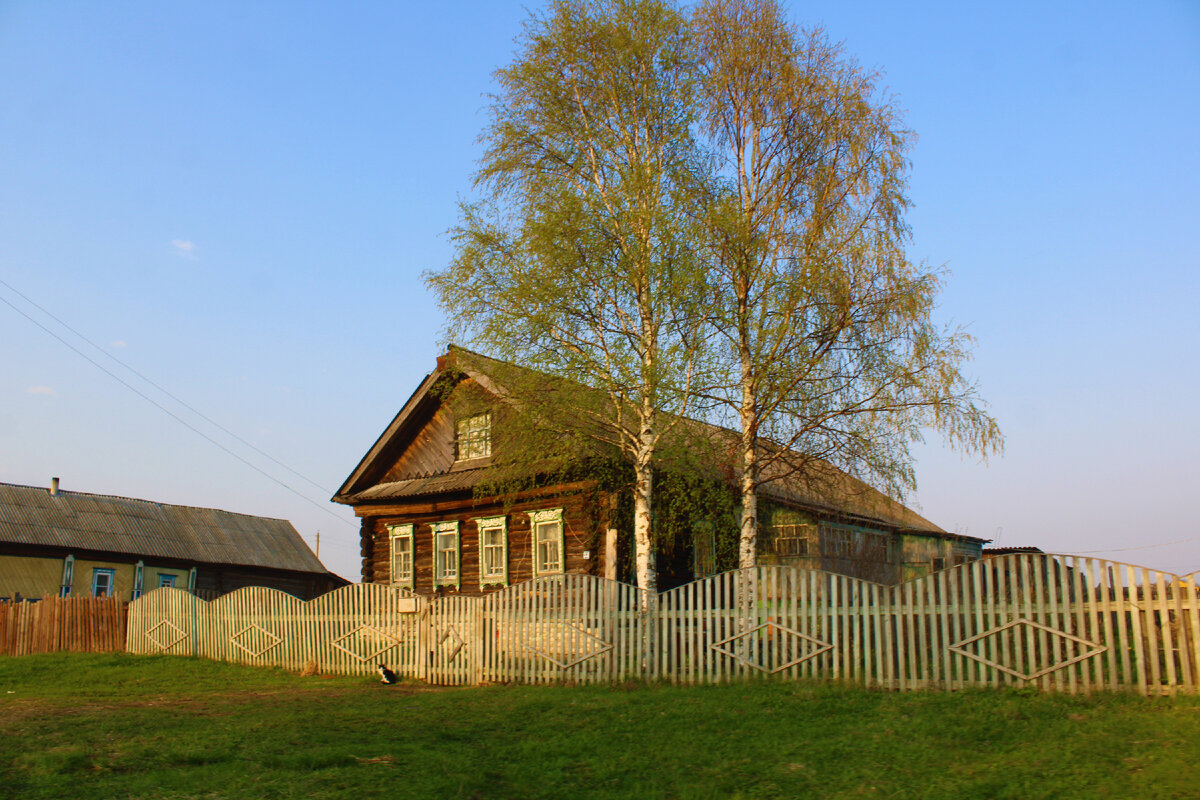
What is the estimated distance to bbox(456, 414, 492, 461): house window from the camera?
20.7 meters

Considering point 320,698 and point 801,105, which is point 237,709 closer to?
point 320,698

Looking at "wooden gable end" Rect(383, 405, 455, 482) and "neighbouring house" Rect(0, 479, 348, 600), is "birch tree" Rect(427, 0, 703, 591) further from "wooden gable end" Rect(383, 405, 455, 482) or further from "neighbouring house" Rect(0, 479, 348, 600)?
"neighbouring house" Rect(0, 479, 348, 600)

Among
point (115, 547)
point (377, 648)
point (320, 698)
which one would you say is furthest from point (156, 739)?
point (115, 547)

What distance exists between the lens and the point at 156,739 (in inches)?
391

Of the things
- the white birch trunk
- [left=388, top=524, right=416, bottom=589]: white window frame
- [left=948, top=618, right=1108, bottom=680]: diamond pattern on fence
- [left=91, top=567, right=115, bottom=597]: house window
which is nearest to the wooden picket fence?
[left=948, top=618, right=1108, bottom=680]: diamond pattern on fence

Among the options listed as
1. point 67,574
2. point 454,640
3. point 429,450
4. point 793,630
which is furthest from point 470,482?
point 67,574

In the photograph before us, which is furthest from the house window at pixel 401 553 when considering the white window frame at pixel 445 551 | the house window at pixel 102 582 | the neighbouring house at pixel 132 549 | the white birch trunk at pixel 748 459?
the house window at pixel 102 582

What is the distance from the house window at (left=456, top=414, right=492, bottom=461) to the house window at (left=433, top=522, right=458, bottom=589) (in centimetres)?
190

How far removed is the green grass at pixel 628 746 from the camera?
781 centimetres

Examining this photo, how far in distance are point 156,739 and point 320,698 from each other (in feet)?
14.8

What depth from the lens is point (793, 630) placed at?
43.1ft

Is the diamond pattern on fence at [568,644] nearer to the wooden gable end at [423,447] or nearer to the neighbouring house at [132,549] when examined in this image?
the wooden gable end at [423,447]

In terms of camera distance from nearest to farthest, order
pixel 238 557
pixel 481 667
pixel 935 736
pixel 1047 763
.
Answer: pixel 1047 763
pixel 935 736
pixel 481 667
pixel 238 557

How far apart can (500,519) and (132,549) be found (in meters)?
24.4
